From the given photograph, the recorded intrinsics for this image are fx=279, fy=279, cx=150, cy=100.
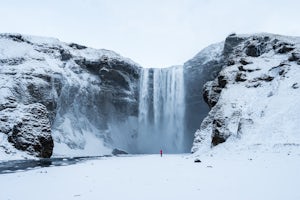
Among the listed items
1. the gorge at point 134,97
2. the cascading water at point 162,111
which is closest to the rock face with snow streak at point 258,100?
the gorge at point 134,97

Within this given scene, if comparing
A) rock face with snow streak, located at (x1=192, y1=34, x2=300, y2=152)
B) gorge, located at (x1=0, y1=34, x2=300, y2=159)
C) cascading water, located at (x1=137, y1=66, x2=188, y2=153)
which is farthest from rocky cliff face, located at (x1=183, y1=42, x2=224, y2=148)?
rock face with snow streak, located at (x1=192, y1=34, x2=300, y2=152)

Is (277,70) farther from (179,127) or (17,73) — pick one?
(17,73)

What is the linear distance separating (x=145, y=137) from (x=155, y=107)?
797 cm

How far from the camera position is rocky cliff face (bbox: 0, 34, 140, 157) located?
49688 mm

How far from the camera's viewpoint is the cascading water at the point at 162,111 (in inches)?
2660

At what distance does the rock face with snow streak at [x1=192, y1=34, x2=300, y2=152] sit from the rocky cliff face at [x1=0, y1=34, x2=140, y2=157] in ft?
89.1

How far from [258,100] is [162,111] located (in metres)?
39.9

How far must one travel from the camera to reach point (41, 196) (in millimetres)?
7914

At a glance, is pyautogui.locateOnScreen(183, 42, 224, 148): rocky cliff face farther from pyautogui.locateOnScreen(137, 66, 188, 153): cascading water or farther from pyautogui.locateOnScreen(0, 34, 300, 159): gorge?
pyautogui.locateOnScreen(137, 66, 188, 153): cascading water

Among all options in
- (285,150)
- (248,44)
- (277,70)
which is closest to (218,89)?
(277,70)

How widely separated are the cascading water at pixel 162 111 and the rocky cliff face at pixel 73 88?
2.57 metres

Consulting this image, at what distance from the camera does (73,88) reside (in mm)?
60156

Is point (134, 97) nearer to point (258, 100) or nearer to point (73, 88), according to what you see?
point (73, 88)

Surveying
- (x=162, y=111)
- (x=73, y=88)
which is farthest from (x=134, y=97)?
(x=73, y=88)
